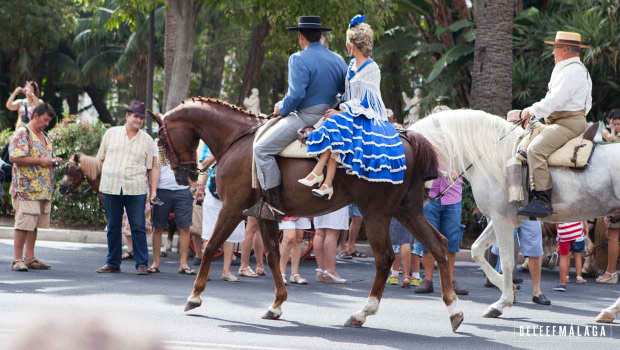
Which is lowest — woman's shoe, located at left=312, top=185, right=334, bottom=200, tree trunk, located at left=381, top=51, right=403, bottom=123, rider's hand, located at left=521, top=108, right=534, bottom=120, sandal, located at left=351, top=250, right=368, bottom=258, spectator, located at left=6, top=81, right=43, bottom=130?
sandal, located at left=351, top=250, right=368, bottom=258

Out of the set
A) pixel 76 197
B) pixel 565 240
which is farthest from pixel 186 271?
pixel 76 197

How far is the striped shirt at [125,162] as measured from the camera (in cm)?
1116

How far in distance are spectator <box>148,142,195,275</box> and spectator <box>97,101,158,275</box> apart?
345 millimetres

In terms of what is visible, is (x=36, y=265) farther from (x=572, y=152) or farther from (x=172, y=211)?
(x=572, y=152)

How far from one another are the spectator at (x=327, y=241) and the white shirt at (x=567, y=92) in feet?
12.4

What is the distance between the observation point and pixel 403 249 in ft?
36.6

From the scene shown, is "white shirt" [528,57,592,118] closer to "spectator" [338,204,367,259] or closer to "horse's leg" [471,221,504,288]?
"horse's leg" [471,221,504,288]

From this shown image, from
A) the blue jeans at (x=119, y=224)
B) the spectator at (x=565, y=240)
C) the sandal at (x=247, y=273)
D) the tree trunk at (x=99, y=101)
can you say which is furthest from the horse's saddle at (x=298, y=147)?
the tree trunk at (x=99, y=101)

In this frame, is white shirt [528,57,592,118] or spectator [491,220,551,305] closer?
white shirt [528,57,592,118]

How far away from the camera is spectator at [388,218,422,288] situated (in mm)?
10933

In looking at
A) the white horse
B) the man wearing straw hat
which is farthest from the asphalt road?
the man wearing straw hat

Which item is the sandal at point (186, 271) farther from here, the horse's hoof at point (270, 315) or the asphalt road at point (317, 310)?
the horse's hoof at point (270, 315)

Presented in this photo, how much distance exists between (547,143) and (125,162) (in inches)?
215

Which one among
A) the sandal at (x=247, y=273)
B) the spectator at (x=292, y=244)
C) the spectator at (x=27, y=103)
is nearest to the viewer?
the spectator at (x=292, y=244)
